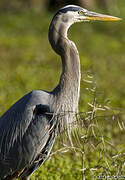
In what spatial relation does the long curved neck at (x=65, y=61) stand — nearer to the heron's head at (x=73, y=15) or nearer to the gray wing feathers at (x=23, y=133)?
the heron's head at (x=73, y=15)

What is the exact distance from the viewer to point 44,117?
166 inches

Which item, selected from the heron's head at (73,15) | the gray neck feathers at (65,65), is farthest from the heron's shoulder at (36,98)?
the heron's head at (73,15)

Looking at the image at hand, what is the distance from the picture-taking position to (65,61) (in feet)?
14.2

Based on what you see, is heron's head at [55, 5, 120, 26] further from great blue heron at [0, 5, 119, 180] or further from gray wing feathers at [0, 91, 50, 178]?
gray wing feathers at [0, 91, 50, 178]

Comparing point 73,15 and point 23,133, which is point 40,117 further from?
point 73,15

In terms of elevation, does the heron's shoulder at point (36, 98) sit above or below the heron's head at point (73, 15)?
below

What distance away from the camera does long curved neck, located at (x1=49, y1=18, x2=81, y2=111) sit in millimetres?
4301

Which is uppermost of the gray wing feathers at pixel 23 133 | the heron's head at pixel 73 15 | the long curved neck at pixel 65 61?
the heron's head at pixel 73 15

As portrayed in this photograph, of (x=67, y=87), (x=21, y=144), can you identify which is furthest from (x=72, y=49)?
(x=21, y=144)

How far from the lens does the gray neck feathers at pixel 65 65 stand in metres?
4.30

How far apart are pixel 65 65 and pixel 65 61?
0.04 m

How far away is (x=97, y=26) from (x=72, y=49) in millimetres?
14945

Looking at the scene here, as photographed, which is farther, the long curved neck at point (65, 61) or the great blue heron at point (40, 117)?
the long curved neck at point (65, 61)

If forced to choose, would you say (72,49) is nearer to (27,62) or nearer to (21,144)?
(21,144)
